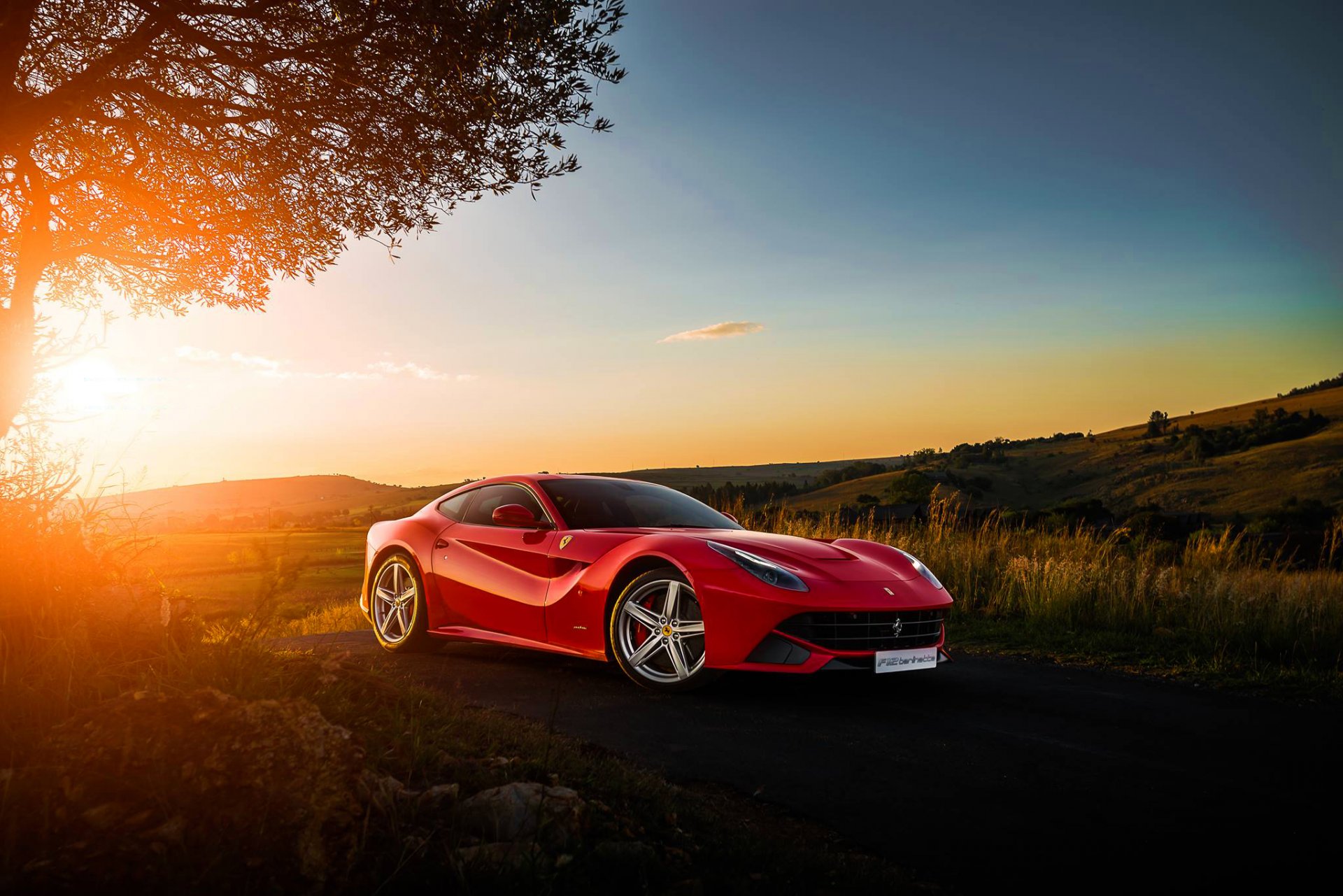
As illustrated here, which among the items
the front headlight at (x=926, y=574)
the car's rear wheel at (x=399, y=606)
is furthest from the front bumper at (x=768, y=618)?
the car's rear wheel at (x=399, y=606)

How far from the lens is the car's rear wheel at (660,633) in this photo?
5.72 m

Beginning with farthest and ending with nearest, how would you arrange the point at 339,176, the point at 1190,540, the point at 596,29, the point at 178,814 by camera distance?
the point at 1190,540, the point at 339,176, the point at 596,29, the point at 178,814

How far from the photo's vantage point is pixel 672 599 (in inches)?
228

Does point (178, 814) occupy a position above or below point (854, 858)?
above

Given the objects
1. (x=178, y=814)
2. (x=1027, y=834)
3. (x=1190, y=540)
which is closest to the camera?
(x=178, y=814)

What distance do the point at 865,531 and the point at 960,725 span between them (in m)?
8.31

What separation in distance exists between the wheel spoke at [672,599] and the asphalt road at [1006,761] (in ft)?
1.65

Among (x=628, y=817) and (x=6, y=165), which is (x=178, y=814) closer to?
(x=628, y=817)

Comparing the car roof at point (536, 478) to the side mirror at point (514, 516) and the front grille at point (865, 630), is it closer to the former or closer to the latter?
the side mirror at point (514, 516)

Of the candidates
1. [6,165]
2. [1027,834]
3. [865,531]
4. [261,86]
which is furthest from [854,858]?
[865,531]

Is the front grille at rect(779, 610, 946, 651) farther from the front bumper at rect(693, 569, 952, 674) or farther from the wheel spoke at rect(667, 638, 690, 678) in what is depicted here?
the wheel spoke at rect(667, 638, 690, 678)

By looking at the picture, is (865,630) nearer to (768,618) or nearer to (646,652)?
(768,618)

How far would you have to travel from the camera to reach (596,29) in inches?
332

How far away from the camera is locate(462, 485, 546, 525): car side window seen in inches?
286
